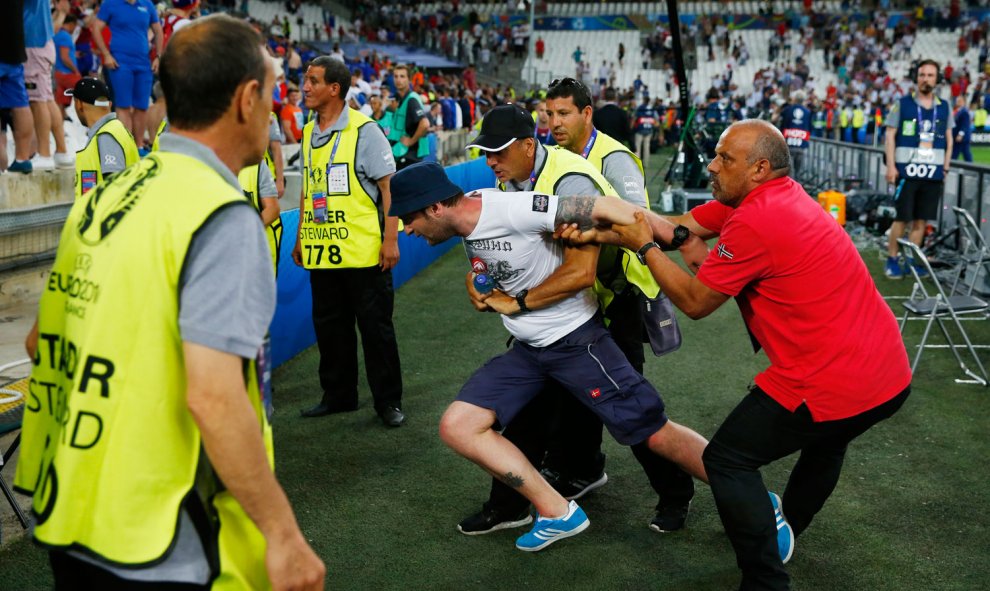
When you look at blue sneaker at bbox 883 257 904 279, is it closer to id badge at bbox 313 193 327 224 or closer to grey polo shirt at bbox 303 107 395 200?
grey polo shirt at bbox 303 107 395 200

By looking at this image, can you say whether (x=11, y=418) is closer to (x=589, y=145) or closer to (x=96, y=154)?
(x=96, y=154)

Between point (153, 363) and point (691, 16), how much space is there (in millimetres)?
48376

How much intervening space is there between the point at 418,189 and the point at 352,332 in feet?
7.83

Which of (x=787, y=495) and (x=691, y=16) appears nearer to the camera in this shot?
(x=787, y=495)

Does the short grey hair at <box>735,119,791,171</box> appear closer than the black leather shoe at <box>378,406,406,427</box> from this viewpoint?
Yes

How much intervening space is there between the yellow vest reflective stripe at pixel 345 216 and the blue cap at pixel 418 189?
189cm

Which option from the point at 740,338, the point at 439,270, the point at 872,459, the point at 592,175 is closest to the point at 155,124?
the point at 439,270

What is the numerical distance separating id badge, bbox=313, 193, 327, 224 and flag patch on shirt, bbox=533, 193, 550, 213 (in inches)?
86.1

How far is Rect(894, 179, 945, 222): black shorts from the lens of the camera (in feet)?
30.8

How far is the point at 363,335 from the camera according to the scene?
5.53 m

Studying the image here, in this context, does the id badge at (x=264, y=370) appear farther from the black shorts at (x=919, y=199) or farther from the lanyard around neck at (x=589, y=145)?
the black shorts at (x=919, y=199)

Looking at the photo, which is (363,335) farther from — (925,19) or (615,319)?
(925,19)

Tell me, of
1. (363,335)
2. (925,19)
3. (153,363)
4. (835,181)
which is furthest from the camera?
(925,19)

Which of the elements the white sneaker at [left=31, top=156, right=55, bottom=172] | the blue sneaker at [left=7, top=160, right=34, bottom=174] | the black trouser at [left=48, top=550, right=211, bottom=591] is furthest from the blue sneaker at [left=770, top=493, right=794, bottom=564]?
the white sneaker at [left=31, top=156, right=55, bottom=172]
